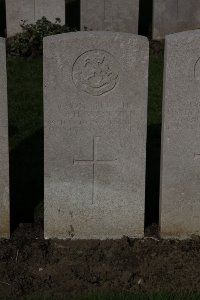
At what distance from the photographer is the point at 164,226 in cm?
616

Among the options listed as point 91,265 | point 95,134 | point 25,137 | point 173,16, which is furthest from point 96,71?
point 173,16

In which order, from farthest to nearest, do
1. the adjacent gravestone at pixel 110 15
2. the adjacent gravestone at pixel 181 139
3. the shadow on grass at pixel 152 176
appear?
1. the adjacent gravestone at pixel 110 15
2. the shadow on grass at pixel 152 176
3. the adjacent gravestone at pixel 181 139

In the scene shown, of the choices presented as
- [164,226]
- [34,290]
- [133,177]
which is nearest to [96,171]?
[133,177]

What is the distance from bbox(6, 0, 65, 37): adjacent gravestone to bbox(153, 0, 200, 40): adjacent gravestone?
1690 millimetres

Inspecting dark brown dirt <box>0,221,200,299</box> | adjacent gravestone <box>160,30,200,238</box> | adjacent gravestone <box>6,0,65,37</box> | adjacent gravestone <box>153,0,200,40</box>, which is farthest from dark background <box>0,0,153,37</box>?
dark brown dirt <box>0,221,200,299</box>

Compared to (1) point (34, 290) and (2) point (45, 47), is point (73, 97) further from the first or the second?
(1) point (34, 290)

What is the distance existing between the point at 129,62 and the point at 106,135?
623 millimetres

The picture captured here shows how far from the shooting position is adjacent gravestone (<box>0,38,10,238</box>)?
5.79m

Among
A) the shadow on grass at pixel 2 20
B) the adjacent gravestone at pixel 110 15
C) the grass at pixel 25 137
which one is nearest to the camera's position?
the grass at pixel 25 137

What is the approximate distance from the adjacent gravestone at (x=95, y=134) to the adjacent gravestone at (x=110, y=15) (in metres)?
6.66

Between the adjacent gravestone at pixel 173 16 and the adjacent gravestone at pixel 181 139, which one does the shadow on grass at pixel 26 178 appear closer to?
the adjacent gravestone at pixel 181 139

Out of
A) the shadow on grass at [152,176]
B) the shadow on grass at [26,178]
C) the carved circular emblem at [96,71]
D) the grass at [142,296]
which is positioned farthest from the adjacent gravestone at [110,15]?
the grass at [142,296]

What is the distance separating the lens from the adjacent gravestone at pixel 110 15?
1234 centimetres

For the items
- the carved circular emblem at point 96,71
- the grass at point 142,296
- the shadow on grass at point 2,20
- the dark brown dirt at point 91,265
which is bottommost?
the grass at point 142,296
